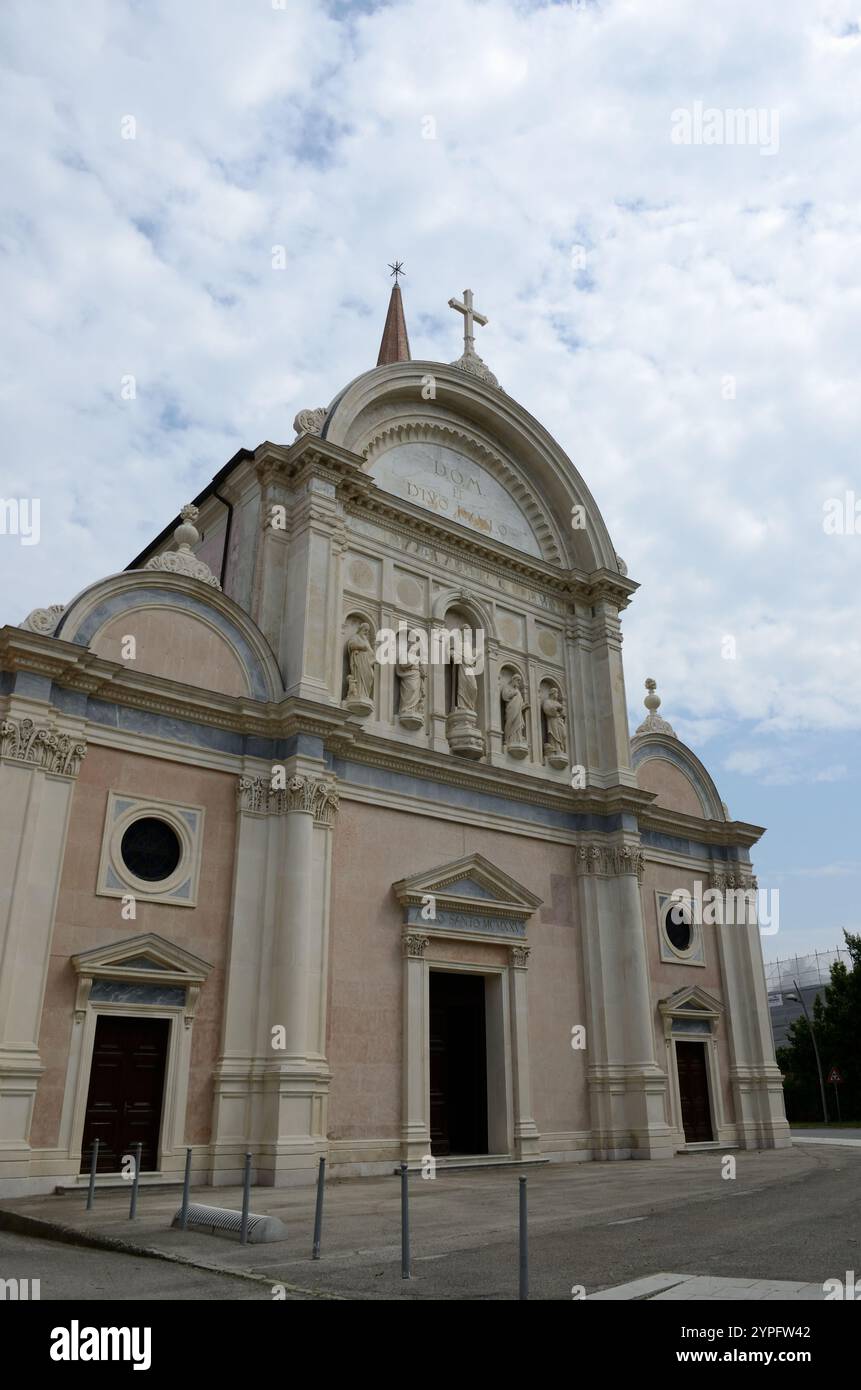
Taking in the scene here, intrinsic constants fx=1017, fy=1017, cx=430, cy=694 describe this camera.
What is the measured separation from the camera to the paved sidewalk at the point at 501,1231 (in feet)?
26.2

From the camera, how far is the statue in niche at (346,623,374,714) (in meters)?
21.2

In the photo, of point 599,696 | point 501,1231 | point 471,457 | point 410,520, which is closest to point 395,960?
point 501,1231

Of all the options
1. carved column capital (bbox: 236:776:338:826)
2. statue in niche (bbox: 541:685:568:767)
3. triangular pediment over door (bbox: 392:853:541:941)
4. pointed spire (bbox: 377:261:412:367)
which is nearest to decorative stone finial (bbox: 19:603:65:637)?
carved column capital (bbox: 236:776:338:826)

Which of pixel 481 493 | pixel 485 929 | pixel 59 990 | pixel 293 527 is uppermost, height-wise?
pixel 481 493

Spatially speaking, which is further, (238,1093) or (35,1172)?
(238,1093)

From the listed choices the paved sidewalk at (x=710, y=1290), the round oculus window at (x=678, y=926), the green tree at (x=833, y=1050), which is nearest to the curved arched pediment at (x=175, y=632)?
the round oculus window at (x=678, y=926)

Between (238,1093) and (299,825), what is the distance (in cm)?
471

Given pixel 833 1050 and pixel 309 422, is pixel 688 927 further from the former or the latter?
pixel 833 1050

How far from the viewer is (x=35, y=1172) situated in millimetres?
14914

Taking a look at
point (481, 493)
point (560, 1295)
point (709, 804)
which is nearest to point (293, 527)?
point (481, 493)

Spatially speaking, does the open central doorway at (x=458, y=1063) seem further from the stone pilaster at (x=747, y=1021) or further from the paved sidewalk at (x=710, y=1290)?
the paved sidewalk at (x=710, y=1290)

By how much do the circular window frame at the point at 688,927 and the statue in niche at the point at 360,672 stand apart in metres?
10.7
